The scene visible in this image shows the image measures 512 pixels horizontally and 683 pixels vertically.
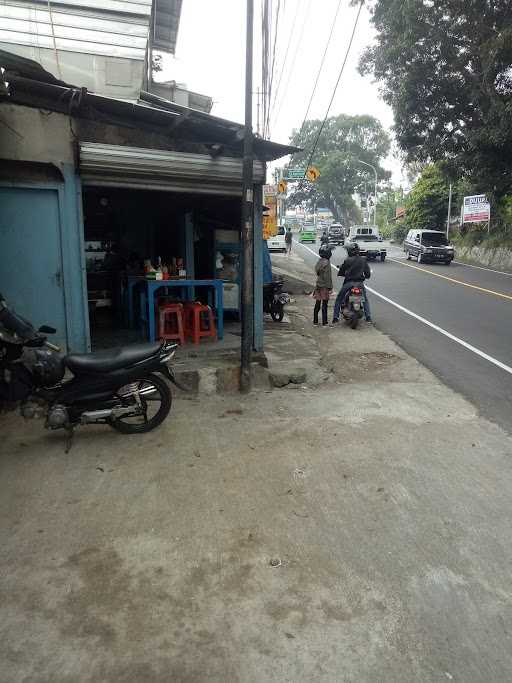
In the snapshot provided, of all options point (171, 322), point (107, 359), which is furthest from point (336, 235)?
point (107, 359)

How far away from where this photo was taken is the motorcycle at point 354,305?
11805 millimetres

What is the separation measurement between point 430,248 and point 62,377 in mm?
27175

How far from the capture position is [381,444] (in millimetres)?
5199

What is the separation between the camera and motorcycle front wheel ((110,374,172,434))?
516 cm

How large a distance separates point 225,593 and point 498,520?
2.06 m

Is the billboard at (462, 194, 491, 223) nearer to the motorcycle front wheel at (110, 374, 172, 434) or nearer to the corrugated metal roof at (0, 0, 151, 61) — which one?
the corrugated metal roof at (0, 0, 151, 61)

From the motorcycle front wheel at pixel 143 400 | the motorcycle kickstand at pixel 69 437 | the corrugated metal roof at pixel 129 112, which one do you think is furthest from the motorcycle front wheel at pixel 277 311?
the motorcycle kickstand at pixel 69 437

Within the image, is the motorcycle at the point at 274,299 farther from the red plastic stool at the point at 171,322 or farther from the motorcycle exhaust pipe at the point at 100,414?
the motorcycle exhaust pipe at the point at 100,414

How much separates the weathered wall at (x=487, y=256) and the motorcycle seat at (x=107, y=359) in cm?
2715

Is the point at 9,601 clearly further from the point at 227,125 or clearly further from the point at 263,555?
the point at 227,125

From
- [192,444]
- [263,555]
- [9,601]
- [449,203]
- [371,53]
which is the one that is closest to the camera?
[9,601]

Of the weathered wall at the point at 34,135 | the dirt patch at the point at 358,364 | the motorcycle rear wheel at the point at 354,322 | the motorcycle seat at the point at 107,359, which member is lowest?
the dirt patch at the point at 358,364

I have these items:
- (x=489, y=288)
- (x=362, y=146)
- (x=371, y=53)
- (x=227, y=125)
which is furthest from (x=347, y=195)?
(x=227, y=125)

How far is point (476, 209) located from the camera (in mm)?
32125
